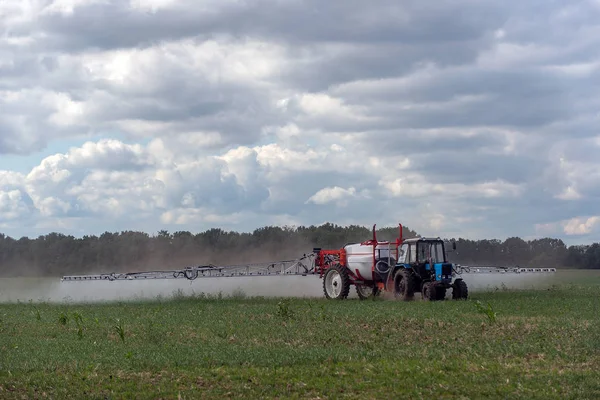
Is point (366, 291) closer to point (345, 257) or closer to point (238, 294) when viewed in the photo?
point (345, 257)

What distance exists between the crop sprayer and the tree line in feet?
64.5

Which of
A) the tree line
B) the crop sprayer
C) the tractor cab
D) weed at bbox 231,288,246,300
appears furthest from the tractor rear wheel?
the tree line

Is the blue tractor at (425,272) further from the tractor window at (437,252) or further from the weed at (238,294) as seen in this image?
the weed at (238,294)

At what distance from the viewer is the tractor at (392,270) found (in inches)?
1319

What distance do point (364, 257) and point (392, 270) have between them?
1946 mm

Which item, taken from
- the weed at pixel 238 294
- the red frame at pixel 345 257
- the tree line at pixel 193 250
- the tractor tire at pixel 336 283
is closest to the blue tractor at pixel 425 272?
the red frame at pixel 345 257

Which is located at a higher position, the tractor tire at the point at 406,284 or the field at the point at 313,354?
the tractor tire at the point at 406,284

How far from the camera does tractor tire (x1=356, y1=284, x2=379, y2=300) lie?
37.9 m

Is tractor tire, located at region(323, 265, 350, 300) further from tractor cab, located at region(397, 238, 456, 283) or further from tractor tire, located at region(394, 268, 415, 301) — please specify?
tractor cab, located at region(397, 238, 456, 283)

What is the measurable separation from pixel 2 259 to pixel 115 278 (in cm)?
3879

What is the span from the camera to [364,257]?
37.4 m

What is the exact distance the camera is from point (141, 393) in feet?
46.4

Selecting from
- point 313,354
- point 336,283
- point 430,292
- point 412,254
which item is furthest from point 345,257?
point 313,354

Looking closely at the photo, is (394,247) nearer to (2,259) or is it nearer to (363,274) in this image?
(363,274)
